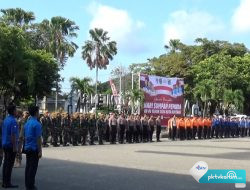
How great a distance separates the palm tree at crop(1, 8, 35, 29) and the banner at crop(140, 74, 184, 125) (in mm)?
15630

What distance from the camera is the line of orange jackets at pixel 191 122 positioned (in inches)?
1376

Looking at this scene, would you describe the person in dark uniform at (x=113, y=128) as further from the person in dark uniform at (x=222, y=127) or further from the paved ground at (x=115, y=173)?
the person in dark uniform at (x=222, y=127)

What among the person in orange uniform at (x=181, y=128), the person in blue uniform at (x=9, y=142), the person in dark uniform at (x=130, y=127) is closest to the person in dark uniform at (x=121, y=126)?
the person in dark uniform at (x=130, y=127)

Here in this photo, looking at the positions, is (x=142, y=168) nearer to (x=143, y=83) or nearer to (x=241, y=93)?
(x=143, y=83)

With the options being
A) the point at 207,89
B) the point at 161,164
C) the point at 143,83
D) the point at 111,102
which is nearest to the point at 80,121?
the point at 161,164

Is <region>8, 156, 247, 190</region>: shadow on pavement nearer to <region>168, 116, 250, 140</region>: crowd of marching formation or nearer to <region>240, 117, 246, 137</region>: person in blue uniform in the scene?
<region>168, 116, 250, 140</region>: crowd of marching formation

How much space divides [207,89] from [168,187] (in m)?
46.2

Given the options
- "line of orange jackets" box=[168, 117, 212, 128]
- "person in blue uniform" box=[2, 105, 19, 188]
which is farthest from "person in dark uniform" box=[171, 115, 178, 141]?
"person in blue uniform" box=[2, 105, 19, 188]

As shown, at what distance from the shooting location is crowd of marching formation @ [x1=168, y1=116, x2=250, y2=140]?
34.9 meters

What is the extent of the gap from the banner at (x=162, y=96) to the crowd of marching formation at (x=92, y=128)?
24.4 feet

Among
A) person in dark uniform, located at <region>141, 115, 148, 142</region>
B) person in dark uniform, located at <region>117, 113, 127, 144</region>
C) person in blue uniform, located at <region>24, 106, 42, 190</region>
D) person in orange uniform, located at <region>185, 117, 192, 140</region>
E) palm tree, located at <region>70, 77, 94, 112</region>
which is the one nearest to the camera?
person in blue uniform, located at <region>24, 106, 42, 190</region>

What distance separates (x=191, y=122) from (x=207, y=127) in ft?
7.73

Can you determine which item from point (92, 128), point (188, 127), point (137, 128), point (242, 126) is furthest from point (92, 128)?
point (242, 126)

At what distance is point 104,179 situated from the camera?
1235 centimetres
